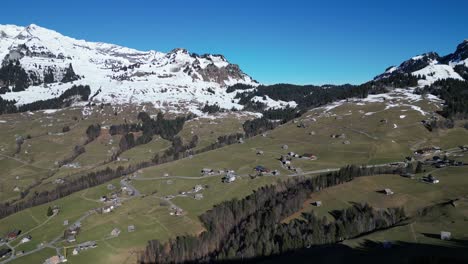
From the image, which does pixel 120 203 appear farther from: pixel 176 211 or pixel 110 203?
pixel 176 211

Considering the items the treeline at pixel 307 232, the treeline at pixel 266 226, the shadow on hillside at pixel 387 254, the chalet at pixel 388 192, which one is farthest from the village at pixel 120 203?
the treeline at pixel 307 232

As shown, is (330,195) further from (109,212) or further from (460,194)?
(109,212)

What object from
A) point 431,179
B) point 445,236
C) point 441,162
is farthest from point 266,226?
point 441,162

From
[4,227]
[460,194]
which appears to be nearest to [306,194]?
[460,194]

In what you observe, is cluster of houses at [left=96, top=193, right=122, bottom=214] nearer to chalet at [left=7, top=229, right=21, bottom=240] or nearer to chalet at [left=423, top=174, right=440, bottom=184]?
chalet at [left=7, top=229, right=21, bottom=240]

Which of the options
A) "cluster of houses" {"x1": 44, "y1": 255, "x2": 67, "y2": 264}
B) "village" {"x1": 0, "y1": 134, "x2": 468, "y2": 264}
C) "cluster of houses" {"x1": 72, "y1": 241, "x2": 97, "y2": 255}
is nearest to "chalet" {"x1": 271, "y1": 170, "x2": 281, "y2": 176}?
"village" {"x1": 0, "y1": 134, "x2": 468, "y2": 264}

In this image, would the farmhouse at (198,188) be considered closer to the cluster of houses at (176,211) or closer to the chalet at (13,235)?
the cluster of houses at (176,211)
